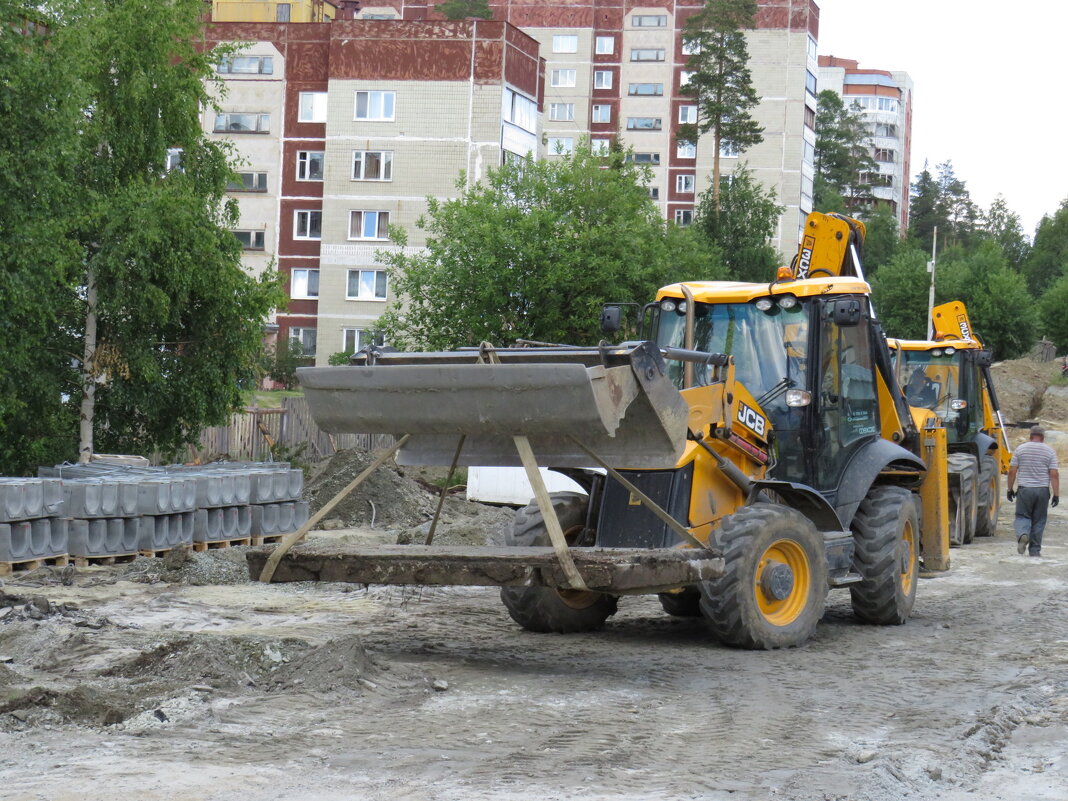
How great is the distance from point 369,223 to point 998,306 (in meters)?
28.7

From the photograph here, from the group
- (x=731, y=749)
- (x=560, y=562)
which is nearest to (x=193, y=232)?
(x=560, y=562)

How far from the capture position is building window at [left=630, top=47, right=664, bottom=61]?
72.7 metres

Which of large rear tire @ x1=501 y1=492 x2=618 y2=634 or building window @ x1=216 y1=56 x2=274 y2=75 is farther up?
building window @ x1=216 y1=56 x2=274 y2=75

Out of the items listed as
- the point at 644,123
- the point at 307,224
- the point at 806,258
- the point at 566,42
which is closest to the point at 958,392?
the point at 806,258

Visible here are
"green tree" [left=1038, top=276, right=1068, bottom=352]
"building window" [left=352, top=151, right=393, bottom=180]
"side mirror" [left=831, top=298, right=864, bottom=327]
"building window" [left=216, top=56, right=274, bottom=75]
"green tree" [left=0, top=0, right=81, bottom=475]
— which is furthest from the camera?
"green tree" [left=1038, top=276, right=1068, bottom=352]

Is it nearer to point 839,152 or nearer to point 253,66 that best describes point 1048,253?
point 839,152

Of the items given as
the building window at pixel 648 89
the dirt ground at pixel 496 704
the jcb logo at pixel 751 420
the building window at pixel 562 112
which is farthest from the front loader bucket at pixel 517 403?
the building window at pixel 562 112

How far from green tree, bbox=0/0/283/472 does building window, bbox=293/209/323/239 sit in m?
26.9

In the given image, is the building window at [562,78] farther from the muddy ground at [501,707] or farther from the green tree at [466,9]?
the muddy ground at [501,707]

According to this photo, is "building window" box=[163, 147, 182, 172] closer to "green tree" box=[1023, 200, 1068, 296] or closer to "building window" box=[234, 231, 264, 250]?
"building window" box=[234, 231, 264, 250]

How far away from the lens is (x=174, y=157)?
80.8 feet

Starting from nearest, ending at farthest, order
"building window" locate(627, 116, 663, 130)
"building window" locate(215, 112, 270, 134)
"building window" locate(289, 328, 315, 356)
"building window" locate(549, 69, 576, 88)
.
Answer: "building window" locate(215, 112, 270, 134)
"building window" locate(289, 328, 315, 356)
"building window" locate(627, 116, 663, 130)
"building window" locate(549, 69, 576, 88)

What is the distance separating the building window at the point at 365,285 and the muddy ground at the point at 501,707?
3685cm

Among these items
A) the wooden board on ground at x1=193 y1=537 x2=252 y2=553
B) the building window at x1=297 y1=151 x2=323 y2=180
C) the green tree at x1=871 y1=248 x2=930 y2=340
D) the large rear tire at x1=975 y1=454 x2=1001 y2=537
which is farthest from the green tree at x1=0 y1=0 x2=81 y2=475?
the green tree at x1=871 y1=248 x2=930 y2=340
